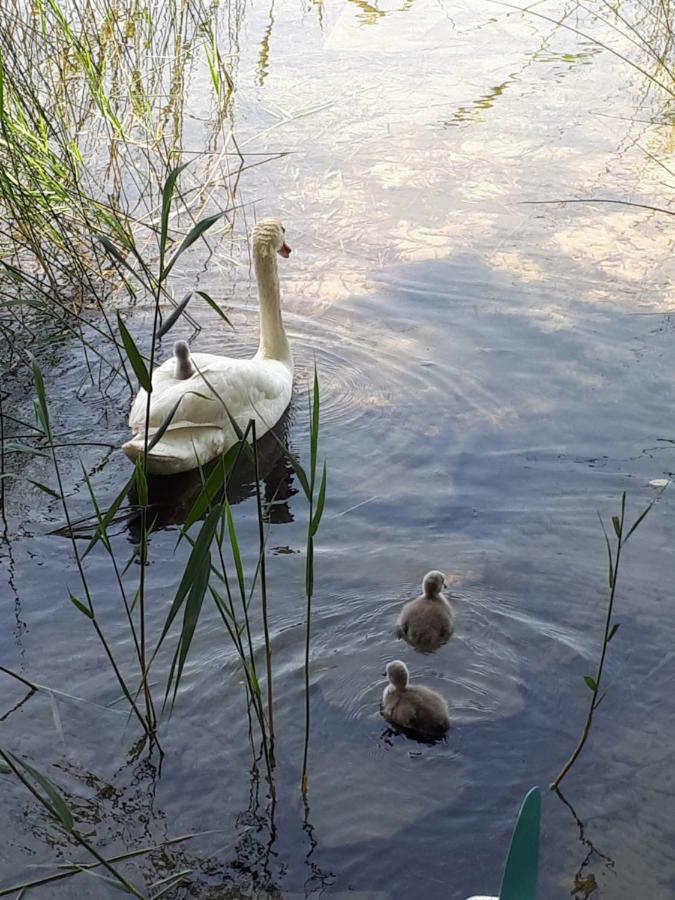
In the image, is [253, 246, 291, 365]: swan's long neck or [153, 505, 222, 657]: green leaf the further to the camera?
[253, 246, 291, 365]: swan's long neck

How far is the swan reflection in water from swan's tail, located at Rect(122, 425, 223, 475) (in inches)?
3.3

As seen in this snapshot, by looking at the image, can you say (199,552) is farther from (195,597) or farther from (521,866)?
(521,866)

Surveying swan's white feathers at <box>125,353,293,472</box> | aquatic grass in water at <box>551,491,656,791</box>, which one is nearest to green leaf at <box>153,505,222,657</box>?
aquatic grass in water at <box>551,491,656,791</box>

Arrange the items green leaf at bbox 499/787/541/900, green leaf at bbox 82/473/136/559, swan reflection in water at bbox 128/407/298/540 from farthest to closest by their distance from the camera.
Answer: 1. swan reflection in water at bbox 128/407/298/540
2. green leaf at bbox 82/473/136/559
3. green leaf at bbox 499/787/541/900

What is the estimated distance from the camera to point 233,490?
5.97m

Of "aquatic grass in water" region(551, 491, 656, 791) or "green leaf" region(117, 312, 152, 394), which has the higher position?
"green leaf" region(117, 312, 152, 394)

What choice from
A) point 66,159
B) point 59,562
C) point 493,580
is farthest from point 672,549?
point 66,159

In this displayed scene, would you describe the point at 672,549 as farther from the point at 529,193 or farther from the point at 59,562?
the point at 529,193

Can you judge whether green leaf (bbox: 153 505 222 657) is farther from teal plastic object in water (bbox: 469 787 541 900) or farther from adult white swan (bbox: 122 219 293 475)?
adult white swan (bbox: 122 219 293 475)

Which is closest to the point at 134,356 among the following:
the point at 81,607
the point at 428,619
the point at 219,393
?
the point at 81,607

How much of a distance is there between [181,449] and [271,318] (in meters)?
1.25

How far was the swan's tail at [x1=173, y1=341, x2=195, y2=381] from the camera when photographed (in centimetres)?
593

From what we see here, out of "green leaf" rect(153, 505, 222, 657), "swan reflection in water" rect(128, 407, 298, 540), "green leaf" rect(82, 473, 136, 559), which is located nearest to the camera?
"green leaf" rect(153, 505, 222, 657)

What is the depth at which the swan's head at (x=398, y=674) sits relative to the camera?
414 cm
